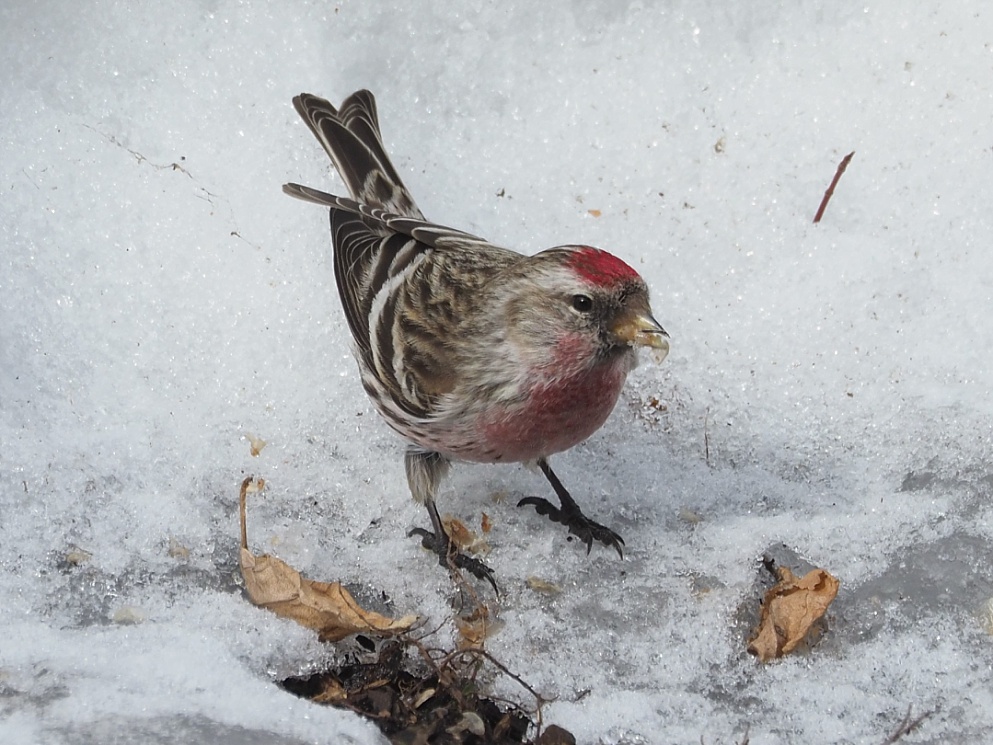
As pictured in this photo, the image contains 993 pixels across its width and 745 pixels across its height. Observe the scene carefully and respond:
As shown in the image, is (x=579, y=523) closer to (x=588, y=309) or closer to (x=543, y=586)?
(x=543, y=586)

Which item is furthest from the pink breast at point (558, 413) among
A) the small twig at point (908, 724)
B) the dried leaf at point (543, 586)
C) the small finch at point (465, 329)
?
the small twig at point (908, 724)

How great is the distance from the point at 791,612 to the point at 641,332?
31.5 inches

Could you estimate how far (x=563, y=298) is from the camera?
2740 millimetres

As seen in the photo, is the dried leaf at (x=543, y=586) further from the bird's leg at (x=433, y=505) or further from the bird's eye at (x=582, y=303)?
the bird's eye at (x=582, y=303)


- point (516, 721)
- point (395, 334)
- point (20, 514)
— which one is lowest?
point (516, 721)

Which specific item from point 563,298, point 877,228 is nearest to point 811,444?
point 877,228

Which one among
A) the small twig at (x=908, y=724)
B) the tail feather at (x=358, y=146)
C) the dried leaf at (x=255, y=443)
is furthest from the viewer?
the tail feather at (x=358, y=146)

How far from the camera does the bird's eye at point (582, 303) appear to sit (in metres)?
2.70

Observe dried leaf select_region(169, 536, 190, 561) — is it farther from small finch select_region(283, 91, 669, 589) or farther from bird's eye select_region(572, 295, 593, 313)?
bird's eye select_region(572, 295, 593, 313)

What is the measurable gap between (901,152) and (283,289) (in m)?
2.00

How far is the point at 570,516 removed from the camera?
3164mm

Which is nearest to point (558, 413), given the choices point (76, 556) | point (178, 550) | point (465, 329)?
point (465, 329)

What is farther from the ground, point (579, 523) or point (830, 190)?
point (830, 190)

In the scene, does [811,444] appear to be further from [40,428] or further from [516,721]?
[40,428]
